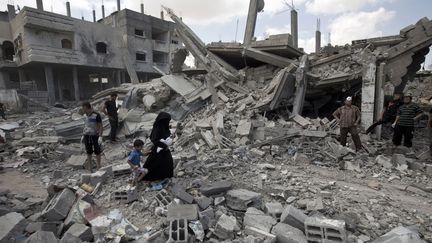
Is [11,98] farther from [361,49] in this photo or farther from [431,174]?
[431,174]

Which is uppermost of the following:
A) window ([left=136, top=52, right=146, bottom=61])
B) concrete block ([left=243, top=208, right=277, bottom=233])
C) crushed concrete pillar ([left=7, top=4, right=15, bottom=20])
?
crushed concrete pillar ([left=7, top=4, right=15, bottom=20])

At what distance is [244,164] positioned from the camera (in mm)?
5566

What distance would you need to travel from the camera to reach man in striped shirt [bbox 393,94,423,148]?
5.95 meters

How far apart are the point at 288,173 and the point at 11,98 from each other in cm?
1869

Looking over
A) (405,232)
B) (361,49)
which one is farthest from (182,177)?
(361,49)

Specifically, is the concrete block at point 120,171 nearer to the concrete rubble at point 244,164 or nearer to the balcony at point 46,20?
the concrete rubble at point 244,164

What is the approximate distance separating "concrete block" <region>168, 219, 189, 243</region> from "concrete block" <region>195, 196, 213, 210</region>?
517 millimetres

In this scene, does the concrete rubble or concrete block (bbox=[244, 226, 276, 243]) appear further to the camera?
the concrete rubble

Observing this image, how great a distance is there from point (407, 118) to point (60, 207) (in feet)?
23.1

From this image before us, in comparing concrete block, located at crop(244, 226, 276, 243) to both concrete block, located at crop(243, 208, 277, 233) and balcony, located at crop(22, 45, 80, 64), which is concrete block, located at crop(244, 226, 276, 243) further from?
balcony, located at crop(22, 45, 80, 64)

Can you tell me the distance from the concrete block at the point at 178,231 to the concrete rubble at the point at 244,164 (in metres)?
0.02

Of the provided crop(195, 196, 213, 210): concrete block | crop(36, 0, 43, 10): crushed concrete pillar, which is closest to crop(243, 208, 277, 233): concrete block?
crop(195, 196, 213, 210): concrete block

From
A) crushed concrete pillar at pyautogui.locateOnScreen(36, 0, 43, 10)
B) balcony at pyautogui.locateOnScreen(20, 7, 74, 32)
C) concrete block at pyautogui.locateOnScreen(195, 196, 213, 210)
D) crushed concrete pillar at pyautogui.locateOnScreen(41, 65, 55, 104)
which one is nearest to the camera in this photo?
concrete block at pyautogui.locateOnScreen(195, 196, 213, 210)

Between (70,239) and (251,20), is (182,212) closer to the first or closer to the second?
(70,239)
